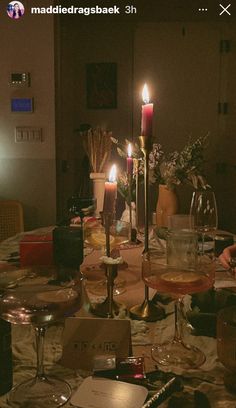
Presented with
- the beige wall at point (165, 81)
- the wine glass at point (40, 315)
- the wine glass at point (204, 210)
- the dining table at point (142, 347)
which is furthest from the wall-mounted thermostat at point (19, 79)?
the wine glass at point (40, 315)

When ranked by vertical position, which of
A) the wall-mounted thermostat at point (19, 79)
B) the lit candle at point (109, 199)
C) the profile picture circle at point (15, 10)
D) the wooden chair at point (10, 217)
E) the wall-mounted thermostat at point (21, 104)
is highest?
the profile picture circle at point (15, 10)

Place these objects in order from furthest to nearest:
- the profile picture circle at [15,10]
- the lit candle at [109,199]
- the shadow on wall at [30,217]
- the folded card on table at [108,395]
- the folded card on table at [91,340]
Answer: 1. the shadow on wall at [30,217]
2. the profile picture circle at [15,10]
3. the lit candle at [109,199]
4. the folded card on table at [91,340]
5. the folded card on table at [108,395]

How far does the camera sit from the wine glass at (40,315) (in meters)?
0.81

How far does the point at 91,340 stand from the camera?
3.01ft

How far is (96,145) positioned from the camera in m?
2.67

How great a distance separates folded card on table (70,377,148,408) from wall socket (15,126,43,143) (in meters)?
3.02

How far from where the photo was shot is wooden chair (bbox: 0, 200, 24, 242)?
10.0 feet

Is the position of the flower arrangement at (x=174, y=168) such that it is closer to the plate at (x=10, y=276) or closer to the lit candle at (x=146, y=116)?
the lit candle at (x=146, y=116)

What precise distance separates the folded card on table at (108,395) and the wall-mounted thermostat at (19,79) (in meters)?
3.14

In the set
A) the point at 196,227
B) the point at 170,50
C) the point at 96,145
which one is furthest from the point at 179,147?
the point at 196,227

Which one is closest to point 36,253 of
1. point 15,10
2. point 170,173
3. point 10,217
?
point 170,173

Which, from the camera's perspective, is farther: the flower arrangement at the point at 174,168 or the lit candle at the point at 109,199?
the flower arrangement at the point at 174,168

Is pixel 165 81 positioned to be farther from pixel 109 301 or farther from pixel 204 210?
pixel 109 301

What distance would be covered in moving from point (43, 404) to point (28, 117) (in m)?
3.13
